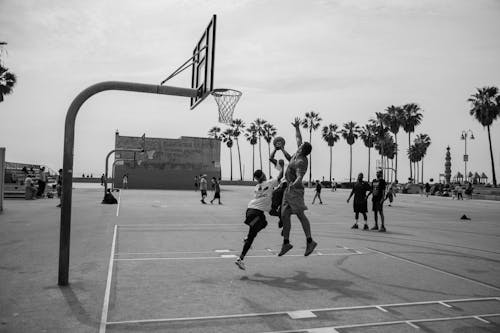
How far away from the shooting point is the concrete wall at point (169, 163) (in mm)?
59094

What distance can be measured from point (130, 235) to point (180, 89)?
5.84 m

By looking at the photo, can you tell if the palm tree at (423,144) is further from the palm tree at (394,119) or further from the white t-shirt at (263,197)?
the white t-shirt at (263,197)

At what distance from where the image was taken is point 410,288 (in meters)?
6.29

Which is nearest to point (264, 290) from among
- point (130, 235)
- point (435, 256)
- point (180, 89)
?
point (180, 89)

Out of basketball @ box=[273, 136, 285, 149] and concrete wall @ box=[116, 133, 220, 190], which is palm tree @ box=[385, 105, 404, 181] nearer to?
concrete wall @ box=[116, 133, 220, 190]

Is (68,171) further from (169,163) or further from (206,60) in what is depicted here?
(169,163)

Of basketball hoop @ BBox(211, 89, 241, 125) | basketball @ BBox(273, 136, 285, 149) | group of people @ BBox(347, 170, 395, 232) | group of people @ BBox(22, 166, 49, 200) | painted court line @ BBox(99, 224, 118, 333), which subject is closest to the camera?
painted court line @ BBox(99, 224, 118, 333)

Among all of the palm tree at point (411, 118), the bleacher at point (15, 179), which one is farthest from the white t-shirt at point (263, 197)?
the palm tree at point (411, 118)

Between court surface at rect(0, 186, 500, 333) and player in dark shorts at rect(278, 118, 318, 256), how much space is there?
21.1 inches

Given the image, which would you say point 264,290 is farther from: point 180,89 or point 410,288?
point 180,89

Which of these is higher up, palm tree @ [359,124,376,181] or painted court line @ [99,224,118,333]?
palm tree @ [359,124,376,181]

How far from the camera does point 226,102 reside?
1150cm

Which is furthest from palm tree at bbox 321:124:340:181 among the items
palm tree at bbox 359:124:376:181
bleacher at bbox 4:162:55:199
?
bleacher at bbox 4:162:55:199

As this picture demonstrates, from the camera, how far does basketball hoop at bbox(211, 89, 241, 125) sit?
11078 millimetres
